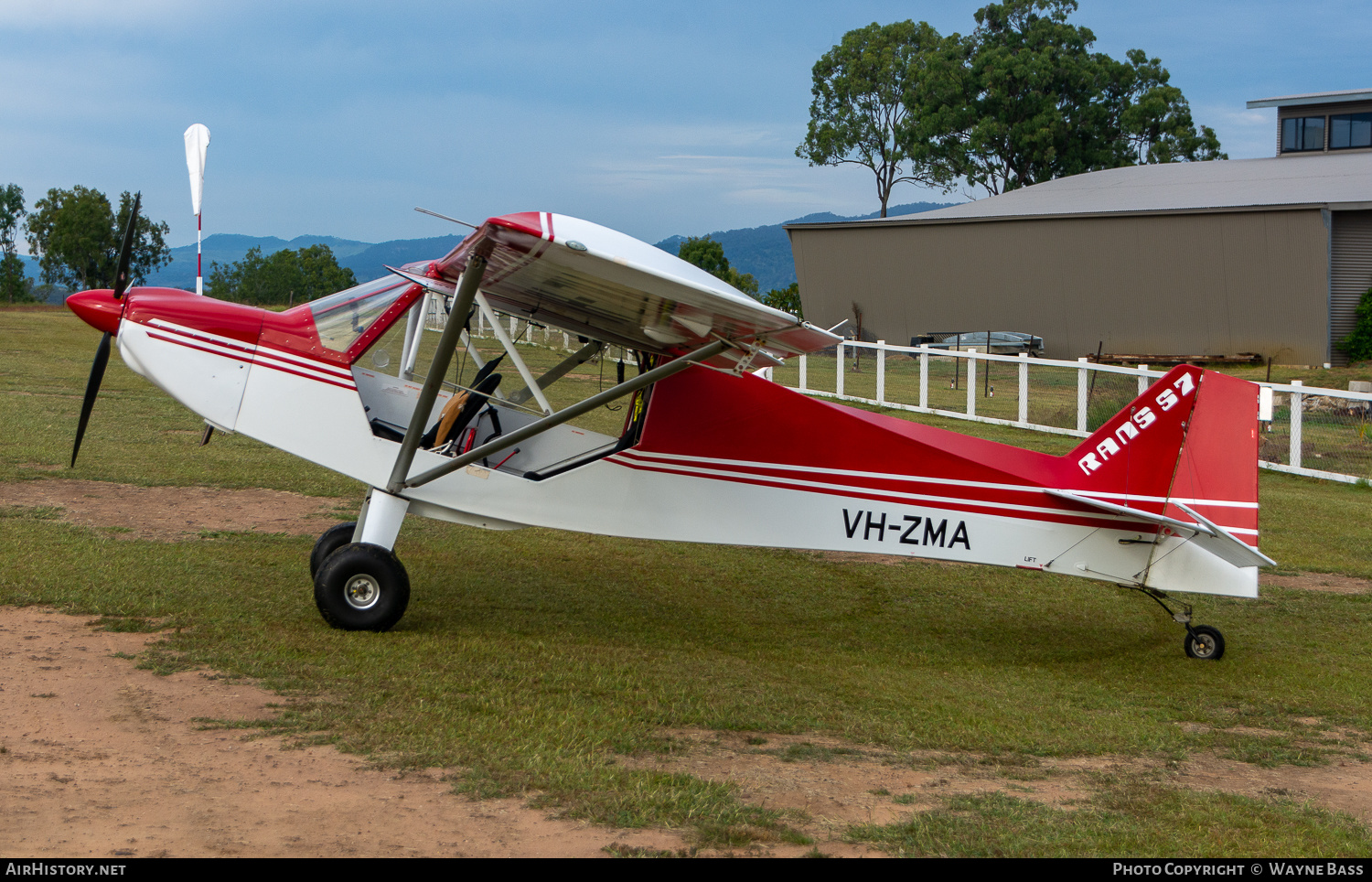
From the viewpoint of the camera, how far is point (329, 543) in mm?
8234

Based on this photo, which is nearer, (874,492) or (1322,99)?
(874,492)

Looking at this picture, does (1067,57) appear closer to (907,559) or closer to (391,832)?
(907,559)

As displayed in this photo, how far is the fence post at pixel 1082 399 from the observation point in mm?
19672

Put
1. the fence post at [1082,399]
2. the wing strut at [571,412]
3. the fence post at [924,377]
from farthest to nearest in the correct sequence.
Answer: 1. the fence post at [924,377]
2. the fence post at [1082,399]
3. the wing strut at [571,412]

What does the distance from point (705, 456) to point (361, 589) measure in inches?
101

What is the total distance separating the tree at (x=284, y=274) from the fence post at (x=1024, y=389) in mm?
66603

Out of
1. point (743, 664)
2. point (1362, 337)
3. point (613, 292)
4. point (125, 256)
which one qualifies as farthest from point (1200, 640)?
point (1362, 337)

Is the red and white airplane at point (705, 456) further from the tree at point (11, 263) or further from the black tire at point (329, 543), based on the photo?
the tree at point (11, 263)

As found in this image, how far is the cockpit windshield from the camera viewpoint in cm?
745

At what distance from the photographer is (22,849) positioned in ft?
12.6

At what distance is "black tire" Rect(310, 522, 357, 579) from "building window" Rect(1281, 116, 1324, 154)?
172 ft

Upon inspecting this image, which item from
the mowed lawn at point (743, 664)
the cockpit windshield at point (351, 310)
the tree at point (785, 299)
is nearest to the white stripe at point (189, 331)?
the cockpit windshield at point (351, 310)

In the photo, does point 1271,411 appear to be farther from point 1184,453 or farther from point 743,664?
point 743,664
